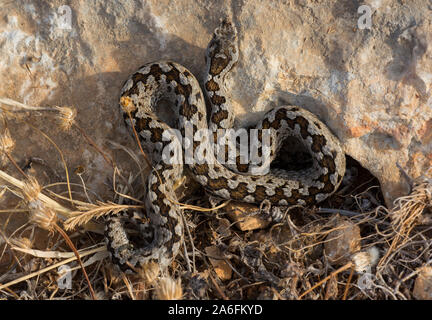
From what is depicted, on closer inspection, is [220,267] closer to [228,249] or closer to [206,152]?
[228,249]

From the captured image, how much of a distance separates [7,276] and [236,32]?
368cm

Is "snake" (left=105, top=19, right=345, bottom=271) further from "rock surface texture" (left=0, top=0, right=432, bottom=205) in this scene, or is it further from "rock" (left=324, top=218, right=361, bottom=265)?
"rock" (left=324, top=218, right=361, bottom=265)

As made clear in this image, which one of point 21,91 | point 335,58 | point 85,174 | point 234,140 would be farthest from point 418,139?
point 21,91

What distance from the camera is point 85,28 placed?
4.90 metres

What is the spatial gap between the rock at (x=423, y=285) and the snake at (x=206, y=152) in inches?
48.9

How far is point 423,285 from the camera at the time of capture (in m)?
3.96

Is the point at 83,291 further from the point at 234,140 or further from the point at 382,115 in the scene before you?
the point at 382,115

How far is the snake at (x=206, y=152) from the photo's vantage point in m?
4.55

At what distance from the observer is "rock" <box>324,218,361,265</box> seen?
4219 mm

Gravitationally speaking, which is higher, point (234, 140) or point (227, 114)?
point (227, 114)
